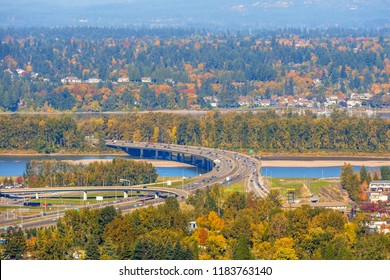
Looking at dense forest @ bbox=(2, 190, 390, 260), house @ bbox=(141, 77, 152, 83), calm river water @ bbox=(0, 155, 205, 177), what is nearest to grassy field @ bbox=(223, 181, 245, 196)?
calm river water @ bbox=(0, 155, 205, 177)

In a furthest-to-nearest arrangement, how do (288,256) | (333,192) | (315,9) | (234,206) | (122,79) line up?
1. (315,9)
2. (122,79)
3. (333,192)
4. (234,206)
5. (288,256)

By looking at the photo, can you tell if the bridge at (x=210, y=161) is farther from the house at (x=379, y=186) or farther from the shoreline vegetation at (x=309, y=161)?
the house at (x=379, y=186)

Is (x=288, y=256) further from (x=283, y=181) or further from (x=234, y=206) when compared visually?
(x=283, y=181)

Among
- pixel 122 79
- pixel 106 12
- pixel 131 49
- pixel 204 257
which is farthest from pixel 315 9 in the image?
pixel 204 257

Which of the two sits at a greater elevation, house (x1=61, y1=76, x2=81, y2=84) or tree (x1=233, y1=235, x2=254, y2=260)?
tree (x1=233, y1=235, x2=254, y2=260)

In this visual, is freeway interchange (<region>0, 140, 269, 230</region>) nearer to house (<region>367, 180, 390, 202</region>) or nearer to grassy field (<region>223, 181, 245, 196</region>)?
grassy field (<region>223, 181, 245, 196</region>)

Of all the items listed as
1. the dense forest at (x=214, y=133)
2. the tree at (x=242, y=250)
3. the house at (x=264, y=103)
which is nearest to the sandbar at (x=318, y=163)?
the dense forest at (x=214, y=133)

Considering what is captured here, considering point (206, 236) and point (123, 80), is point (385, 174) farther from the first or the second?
point (123, 80)
